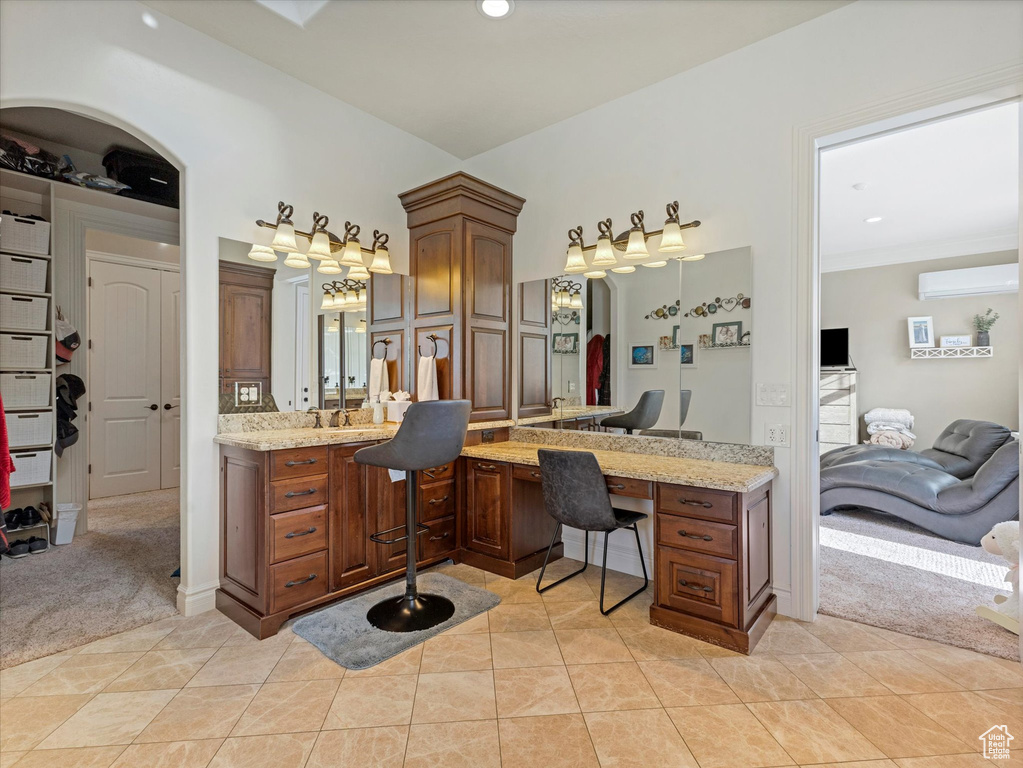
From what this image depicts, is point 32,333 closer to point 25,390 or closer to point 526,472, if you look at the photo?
point 25,390

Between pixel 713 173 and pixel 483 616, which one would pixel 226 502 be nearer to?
pixel 483 616

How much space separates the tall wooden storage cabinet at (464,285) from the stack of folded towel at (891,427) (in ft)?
16.4

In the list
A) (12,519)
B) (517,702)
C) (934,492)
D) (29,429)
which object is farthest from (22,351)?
(934,492)

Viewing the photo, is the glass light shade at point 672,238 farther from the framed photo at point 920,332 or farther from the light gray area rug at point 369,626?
the framed photo at point 920,332

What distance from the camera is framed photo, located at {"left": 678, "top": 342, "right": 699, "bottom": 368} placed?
2818 millimetres

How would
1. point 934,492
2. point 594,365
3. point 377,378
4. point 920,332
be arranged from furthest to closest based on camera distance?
point 920,332 → point 934,492 → point 377,378 → point 594,365

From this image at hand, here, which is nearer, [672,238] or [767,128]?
[767,128]

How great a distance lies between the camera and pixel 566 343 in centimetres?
339

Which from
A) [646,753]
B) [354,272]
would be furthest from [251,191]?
[646,753]

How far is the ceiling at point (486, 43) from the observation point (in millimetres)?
2426

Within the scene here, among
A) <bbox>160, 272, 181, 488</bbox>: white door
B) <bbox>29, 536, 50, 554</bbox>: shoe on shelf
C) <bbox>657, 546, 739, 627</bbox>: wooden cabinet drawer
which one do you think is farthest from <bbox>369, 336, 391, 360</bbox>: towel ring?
<bbox>160, 272, 181, 488</bbox>: white door

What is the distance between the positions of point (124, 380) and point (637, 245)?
5094 millimetres

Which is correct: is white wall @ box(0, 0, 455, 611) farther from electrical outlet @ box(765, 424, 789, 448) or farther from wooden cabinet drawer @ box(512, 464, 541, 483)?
electrical outlet @ box(765, 424, 789, 448)

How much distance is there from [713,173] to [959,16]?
1.09 meters
